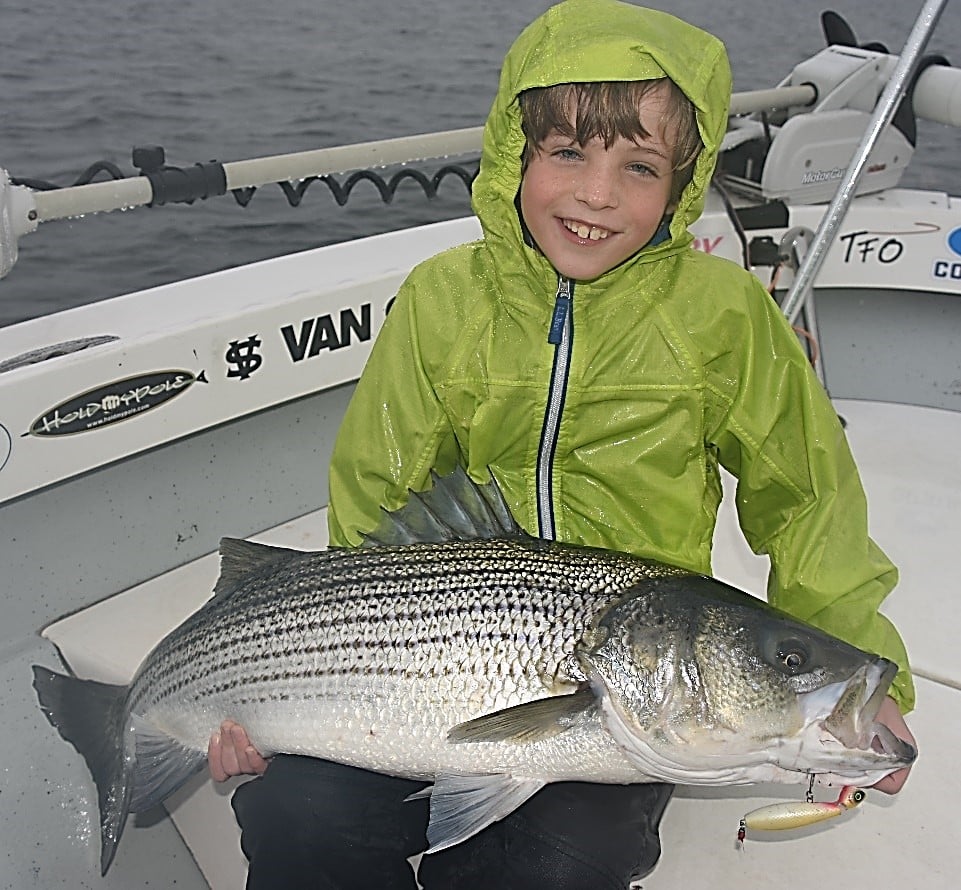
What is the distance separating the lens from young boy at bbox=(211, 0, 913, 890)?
6.02 ft

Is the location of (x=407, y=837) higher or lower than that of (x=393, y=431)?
lower

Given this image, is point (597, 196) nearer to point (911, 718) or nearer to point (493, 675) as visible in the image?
point (493, 675)

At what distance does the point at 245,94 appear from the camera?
10539mm

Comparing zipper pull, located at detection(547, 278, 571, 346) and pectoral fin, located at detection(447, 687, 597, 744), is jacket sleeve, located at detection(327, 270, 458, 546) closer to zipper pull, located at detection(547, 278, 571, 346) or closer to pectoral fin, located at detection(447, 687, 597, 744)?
zipper pull, located at detection(547, 278, 571, 346)

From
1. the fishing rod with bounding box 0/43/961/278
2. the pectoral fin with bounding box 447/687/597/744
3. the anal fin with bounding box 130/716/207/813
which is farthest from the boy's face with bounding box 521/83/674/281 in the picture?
the fishing rod with bounding box 0/43/961/278

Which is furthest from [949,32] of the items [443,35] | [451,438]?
[451,438]

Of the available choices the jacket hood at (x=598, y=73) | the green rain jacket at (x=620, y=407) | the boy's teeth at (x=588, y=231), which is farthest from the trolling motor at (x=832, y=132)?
the boy's teeth at (x=588, y=231)

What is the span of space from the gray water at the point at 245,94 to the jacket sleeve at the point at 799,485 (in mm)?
5583

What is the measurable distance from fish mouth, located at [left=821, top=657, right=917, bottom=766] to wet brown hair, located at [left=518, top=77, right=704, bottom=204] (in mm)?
952

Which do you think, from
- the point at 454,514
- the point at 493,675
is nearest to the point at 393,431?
the point at 454,514

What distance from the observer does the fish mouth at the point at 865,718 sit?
1534 mm

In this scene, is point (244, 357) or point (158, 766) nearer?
point (158, 766)

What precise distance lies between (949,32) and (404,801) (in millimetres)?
13935

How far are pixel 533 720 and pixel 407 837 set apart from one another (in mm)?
481
